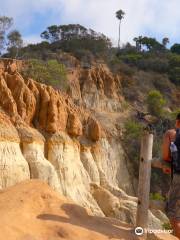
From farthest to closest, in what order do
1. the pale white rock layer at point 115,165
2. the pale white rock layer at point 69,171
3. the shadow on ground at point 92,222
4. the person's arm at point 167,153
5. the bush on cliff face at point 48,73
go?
1. the bush on cliff face at point 48,73
2. the pale white rock layer at point 115,165
3. the pale white rock layer at point 69,171
4. the person's arm at point 167,153
5. the shadow on ground at point 92,222

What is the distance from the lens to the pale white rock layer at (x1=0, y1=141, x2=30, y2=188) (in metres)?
14.5

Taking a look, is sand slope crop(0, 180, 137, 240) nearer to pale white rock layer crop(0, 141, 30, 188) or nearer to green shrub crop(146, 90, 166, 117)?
pale white rock layer crop(0, 141, 30, 188)

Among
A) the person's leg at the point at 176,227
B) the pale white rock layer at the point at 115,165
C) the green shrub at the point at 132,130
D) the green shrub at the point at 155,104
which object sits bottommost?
the pale white rock layer at the point at 115,165

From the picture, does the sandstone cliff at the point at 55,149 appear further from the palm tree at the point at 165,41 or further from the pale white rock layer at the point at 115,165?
the palm tree at the point at 165,41

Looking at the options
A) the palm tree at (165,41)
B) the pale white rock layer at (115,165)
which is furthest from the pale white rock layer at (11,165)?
the palm tree at (165,41)

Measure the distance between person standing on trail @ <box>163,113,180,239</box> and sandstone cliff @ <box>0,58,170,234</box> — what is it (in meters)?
7.67

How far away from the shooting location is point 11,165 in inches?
587

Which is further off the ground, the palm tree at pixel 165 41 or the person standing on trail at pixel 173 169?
the palm tree at pixel 165 41

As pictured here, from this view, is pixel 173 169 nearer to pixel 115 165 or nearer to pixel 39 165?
pixel 39 165

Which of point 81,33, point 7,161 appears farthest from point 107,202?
point 81,33

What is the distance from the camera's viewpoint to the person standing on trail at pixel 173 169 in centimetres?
668

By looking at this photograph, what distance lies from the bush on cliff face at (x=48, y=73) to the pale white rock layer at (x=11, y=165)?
12.3 meters

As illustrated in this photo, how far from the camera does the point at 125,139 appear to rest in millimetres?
28922

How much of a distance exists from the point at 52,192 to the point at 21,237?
6.60 feet
